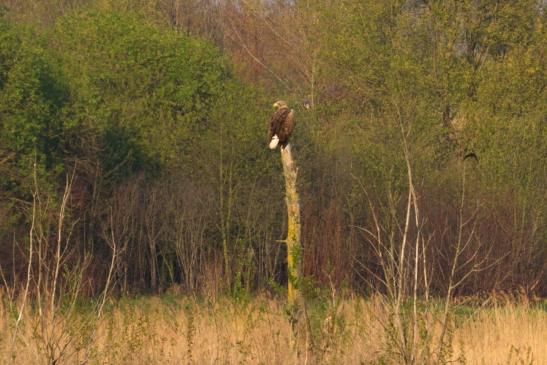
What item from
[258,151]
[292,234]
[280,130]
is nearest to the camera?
[292,234]

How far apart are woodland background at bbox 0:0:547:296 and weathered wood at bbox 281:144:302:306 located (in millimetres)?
6188

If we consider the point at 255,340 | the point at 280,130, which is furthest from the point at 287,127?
the point at 255,340

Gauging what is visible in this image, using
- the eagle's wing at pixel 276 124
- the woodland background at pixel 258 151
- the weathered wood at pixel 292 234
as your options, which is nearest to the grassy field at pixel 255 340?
the weathered wood at pixel 292 234

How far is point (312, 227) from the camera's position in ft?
66.2

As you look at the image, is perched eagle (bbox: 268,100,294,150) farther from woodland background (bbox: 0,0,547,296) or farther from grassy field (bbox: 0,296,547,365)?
woodland background (bbox: 0,0,547,296)

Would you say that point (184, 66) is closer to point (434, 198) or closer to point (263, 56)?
point (434, 198)

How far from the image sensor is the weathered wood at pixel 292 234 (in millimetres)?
9352

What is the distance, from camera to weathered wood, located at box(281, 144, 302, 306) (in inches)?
368

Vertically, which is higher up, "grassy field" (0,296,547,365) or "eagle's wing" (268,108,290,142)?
"eagle's wing" (268,108,290,142)

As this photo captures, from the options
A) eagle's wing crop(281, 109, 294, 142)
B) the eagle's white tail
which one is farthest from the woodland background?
the eagle's white tail

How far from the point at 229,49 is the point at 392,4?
1645 centimetres

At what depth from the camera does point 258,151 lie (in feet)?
73.0

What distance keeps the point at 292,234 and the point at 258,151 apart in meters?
12.7

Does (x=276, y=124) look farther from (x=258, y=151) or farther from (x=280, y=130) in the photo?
(x=258, y=151)
